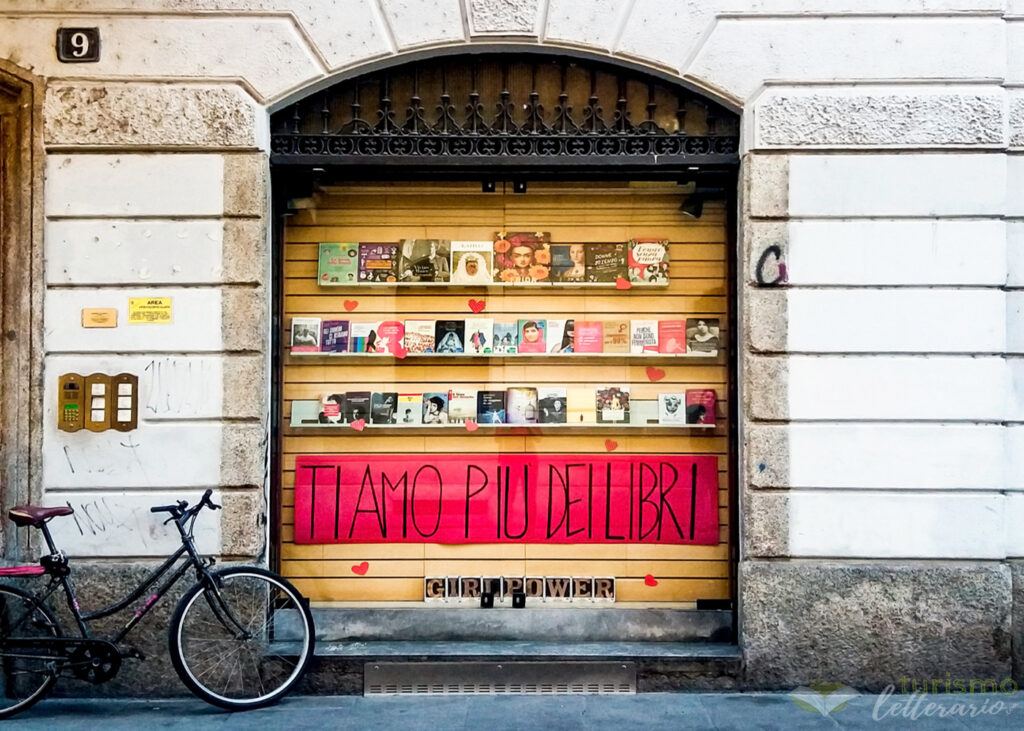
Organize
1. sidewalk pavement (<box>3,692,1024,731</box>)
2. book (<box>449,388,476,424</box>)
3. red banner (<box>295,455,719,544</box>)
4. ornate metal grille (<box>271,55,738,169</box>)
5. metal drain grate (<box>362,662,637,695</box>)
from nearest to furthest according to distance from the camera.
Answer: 1. sidewalk pavement (<box>3,692,1024,731</box>)
2. metal drain grate (<box>362,662,637,695</box>)
3. ornate metal grille (<box>271,55,738,169</box>)
4. red banner (<box>295,455,719,544</box>)
5. book (<box>449,388,476,424</box>)

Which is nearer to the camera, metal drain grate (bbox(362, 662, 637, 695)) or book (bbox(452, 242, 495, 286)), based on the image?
metal drain grate (bbox(362, 662, 637, 695))

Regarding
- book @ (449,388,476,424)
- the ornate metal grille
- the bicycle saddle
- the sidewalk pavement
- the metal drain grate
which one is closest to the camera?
the sidewalk pavement

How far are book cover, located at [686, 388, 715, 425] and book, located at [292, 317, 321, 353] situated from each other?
109 inches

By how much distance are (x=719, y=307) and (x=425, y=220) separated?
2.26 m

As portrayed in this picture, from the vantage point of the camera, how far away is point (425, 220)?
7438mm

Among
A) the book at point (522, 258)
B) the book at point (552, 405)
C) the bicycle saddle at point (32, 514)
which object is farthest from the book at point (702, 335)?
the bicycle saddle at point (32, 514)

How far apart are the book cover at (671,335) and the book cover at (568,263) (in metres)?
0.68

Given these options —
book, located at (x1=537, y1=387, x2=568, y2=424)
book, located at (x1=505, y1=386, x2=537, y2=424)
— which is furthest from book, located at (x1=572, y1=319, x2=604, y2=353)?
book, located at (x1=505, y1=386, x2=537, y2=424)

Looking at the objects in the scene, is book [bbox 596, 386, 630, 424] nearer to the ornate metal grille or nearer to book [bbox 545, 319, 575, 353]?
book [bbox 545, 319, 575, 353]

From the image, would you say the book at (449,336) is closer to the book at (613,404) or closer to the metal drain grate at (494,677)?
the book at (613,404)

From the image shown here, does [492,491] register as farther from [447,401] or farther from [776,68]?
[776,68]

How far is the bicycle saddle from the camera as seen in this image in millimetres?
6164

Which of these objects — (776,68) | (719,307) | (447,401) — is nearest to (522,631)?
(447,401)

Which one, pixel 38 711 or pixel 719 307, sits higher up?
pixel 719 307
